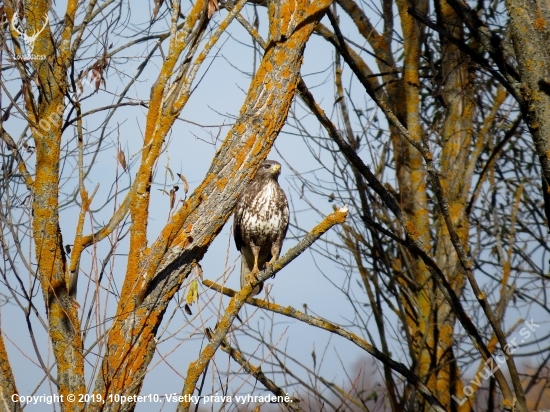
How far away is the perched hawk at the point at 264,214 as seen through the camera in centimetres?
514

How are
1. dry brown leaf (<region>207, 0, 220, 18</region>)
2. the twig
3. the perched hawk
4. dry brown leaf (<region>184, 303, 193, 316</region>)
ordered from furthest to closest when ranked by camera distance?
the perched hawk
dry brown leaf (<region>184, 303, 193, 316</region>)
dry brown leaf (<region>207, 0, 220, 18</region>)
the twig

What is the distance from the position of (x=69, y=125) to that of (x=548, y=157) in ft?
7.49

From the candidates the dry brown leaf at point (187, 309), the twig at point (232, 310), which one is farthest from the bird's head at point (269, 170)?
the dry brown leaf at point (187, 309)

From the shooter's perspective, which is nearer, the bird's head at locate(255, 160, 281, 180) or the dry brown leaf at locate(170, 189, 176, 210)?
the dry brown leaf at locate(170, 189, 176, 210)

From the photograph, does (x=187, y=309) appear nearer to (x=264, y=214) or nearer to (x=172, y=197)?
(x=172, y=197)

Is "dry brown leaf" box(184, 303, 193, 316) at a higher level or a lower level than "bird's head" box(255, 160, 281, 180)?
lower

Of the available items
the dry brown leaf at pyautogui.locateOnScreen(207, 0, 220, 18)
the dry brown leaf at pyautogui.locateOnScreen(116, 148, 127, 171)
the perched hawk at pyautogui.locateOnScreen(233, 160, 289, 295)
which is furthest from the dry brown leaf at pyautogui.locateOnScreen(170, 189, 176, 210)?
the perched hawk at pyautogui.locateOnScreen(233, 160, 289, 295)

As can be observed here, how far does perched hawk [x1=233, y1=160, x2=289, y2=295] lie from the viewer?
5.14 m

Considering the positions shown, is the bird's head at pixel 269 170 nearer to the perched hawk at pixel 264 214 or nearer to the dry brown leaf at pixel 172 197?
the perched hawk at pixel 264 214

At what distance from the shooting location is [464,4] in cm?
369

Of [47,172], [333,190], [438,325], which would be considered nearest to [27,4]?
[47,172]

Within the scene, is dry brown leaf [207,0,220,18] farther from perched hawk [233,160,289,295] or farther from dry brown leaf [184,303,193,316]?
perched hawk [233,160,289,295]

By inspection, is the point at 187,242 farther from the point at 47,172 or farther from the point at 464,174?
the point at 464,174

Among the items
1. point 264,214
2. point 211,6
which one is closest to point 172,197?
point 211,6
